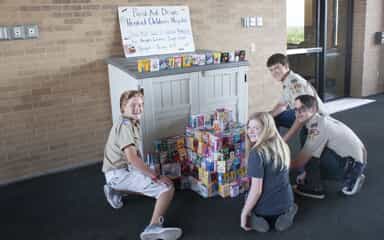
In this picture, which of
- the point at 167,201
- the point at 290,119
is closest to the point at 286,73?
the point at 290,119

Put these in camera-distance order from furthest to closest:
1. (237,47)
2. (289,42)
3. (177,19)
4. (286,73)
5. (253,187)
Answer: (289,42) → (237,47) → (177,19) → (286,73) → (253,187)

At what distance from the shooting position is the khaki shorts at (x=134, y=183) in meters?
2.97

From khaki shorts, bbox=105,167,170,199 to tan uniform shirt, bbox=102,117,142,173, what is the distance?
6cm

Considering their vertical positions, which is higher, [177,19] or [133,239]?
[177,19]

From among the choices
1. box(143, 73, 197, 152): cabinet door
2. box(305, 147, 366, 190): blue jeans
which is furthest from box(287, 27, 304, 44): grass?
box(305, 147, 366, 190): blue jeans

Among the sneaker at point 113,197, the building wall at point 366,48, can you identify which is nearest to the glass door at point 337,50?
the building wall at point 366,48

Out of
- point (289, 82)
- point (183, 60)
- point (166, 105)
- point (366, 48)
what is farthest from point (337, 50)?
point (166, 105)

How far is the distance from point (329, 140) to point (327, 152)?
0.12 metres

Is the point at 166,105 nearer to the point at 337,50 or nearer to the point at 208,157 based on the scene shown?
the point at 208,157

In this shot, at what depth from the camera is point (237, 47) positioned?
17.4ft

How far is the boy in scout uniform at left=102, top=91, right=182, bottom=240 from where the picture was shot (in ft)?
9.54

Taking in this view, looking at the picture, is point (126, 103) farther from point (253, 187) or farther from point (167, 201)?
point (253, 187)

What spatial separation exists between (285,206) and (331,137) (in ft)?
2.64

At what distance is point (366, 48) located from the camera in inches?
276
